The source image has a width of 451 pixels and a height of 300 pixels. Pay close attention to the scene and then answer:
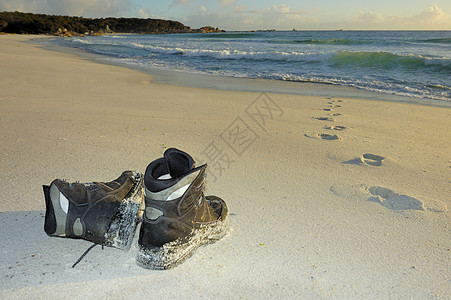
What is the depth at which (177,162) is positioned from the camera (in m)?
1.40

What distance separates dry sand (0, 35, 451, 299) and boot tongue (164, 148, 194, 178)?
0.40 metres

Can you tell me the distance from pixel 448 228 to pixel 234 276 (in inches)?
48.5

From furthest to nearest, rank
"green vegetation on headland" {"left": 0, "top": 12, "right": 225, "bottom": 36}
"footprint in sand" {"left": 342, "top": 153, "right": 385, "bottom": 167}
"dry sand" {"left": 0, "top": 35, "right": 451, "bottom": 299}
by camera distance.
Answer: "green vegetation on headland" {"left": 0, "top": 12, "right": 225, "bottom": 36} → "footprint in sand" {"left": 342, "top": 153, "right": 385, "bottom": 167} → "dry sand" {"left": 0, "top": 35, "right": 451, "bottom": 299}

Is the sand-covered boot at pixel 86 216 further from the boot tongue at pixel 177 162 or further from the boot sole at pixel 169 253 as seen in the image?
the boot tongue at pixel 177 162

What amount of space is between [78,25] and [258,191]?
223 feet

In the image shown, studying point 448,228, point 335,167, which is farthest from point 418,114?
point 448,228

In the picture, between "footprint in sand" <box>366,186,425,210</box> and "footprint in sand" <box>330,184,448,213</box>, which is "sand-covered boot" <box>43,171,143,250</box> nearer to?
"footprint in sand" <box>330,184,448,213</box>

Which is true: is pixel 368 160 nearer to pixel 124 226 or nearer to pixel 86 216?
pixel 124 226

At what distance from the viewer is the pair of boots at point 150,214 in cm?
135

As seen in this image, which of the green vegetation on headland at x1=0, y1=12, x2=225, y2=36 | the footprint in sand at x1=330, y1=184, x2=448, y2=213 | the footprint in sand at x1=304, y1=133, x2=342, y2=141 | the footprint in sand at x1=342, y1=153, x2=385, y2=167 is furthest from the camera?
the green vegetation on headland at x1=0, y1=12, x2=225, y2=36

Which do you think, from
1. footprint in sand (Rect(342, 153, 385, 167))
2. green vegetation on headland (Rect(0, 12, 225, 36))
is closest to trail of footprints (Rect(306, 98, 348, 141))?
footprint in sand (Rect(342, 153, 385, 167))

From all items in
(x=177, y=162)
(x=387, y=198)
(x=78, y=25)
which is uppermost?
(x=78, y=25)

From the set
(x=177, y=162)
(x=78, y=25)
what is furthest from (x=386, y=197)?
(x=78, y=25)

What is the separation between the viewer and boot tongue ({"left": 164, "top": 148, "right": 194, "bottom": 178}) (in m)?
1.38
